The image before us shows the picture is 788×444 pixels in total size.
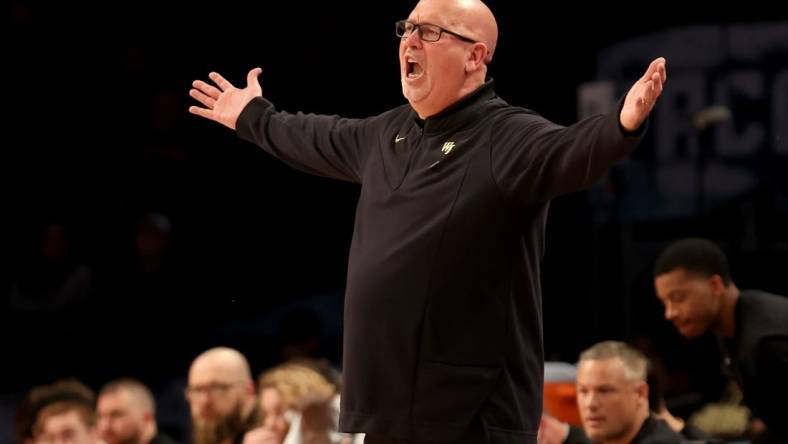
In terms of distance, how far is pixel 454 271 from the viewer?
2.40 metres

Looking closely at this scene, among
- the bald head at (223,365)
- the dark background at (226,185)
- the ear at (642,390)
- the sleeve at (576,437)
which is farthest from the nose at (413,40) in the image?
the dark background at (226,185)

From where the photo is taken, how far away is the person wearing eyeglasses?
2.38 meters

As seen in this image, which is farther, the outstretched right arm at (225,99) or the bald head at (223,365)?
the bald head at (223,365)

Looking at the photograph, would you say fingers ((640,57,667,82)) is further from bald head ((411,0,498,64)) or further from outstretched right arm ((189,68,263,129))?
outstretched right arm ((189,68,263,129))

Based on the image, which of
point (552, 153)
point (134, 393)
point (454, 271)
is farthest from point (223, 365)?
point (552, 153)

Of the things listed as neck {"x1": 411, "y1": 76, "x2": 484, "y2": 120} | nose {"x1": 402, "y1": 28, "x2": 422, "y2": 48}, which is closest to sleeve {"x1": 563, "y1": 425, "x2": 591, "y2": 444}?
neck {"x1": 411, "y1": 76, "x2": 484, "y2": 120}

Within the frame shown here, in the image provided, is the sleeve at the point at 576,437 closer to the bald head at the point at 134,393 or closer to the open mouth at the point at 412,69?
the open mouth at the point at 412,69

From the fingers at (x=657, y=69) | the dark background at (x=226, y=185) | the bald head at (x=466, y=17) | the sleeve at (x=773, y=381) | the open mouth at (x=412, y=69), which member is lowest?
the sleeve at (x=773, y=381)

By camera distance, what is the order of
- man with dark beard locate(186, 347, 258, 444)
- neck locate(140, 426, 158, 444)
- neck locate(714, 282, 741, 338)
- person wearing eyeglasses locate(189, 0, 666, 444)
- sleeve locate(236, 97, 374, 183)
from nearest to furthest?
person wearing eyeglasses locate(189, 0, 666, 444), sleeve locate(236, 97, 374, 183), neck locate(714, 282, 741, 338), man with dark beard locate(186, 347, 258, 444), neck locate(140, 426, 158, 444)

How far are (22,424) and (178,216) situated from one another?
7.23ft

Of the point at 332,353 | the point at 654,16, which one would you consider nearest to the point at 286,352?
the point at 332,353

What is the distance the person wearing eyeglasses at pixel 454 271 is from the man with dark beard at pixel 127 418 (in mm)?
3046

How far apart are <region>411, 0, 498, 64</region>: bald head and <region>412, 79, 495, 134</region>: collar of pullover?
0.08 meters

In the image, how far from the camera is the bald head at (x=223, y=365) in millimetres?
5410
